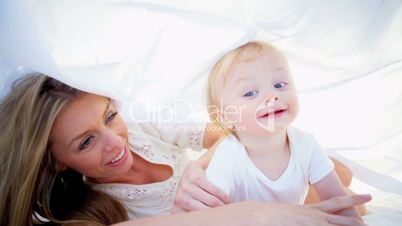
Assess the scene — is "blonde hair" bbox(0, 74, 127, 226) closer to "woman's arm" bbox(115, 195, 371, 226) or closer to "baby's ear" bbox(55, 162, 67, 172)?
"baby's ear" bbox(55, 162, 67, 172)

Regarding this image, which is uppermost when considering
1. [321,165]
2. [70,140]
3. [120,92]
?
[321,165]

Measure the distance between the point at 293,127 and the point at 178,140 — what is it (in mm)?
381

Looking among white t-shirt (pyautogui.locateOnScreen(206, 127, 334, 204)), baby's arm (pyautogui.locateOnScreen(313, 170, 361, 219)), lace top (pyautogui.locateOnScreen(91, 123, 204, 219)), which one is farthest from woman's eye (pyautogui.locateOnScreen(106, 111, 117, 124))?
baby's arm (pyautogui.locateOnScreen(313, 170, 361, 219))

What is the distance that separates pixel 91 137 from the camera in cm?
86

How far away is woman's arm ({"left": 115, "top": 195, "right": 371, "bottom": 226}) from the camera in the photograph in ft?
2.05

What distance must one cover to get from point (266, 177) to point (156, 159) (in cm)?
36

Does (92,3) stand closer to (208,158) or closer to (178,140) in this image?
(208,158)

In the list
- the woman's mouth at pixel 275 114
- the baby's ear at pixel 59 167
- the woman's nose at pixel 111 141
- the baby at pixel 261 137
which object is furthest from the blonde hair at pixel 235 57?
the baby's ear at pixel 59 167

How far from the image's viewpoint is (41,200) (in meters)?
0.93

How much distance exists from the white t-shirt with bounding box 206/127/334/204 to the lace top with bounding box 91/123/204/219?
0.77 ft

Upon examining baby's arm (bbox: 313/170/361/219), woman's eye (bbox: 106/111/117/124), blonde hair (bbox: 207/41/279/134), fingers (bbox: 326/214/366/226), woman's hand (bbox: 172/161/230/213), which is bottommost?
woman's hand (bbox: 172/161/230/213)

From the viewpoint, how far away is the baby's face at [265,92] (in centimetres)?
74

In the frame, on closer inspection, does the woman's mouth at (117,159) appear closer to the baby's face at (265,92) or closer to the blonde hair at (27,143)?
the blonde hair at (27,143)

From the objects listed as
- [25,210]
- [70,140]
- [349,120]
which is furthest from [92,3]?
[349,120]
